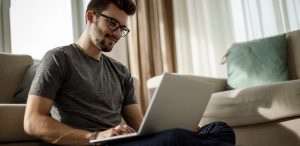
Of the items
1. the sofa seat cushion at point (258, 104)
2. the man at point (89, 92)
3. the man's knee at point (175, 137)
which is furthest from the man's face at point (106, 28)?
the sofa seat cushion at point (258, 104)

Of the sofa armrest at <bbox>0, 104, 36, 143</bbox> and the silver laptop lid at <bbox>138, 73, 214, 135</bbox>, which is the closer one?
the silver laptop lid at <bbox>138, 73, 214, 135</bbox>

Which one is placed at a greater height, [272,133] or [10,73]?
[10,73]

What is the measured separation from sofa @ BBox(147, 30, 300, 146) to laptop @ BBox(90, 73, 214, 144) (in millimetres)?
576

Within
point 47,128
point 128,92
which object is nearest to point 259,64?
point 128,92

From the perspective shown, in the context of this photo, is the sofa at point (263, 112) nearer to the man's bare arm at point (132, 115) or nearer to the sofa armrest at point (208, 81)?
the sofa armrest at point (208, 81)

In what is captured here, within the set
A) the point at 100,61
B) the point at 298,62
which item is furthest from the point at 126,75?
the point at 298,62

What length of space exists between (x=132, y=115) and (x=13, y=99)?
0.76 metres

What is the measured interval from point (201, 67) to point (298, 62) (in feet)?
3.34

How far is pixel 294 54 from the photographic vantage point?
2189 millimetres

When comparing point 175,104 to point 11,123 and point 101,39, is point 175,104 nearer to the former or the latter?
point 101,39

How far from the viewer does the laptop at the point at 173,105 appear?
37.8 inches

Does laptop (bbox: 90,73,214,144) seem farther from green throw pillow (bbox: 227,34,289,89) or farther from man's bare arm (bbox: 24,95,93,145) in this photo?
green throw pillow (bbox: 227,34,289,89)

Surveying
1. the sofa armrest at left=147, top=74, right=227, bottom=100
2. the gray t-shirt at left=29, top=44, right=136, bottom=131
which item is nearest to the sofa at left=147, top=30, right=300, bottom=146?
the sofa armrest at left=147, top=74, right=227, bottom=100

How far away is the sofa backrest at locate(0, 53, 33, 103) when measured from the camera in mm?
Answer: 1861
